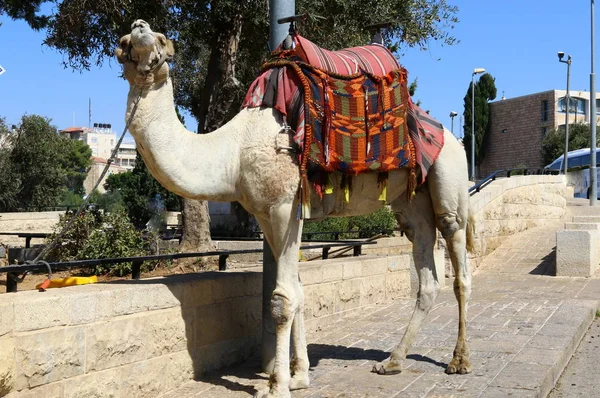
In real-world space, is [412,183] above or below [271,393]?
above

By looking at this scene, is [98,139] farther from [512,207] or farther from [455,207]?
[455,207]

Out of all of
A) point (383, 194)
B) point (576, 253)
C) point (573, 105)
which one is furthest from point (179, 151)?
point (573, 105)

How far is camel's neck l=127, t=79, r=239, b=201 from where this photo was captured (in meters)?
5.38

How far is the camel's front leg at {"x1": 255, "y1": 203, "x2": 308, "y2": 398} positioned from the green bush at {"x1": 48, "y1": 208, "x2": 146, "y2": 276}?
227 inches

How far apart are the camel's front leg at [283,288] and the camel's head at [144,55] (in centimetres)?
133

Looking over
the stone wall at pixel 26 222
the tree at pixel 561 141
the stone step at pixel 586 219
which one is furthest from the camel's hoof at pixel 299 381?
the tree at pixel 561 141

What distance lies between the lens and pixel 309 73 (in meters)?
5.97

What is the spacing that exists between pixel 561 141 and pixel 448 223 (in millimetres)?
66540

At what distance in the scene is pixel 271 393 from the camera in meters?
5.54

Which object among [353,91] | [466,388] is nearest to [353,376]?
[466,388]

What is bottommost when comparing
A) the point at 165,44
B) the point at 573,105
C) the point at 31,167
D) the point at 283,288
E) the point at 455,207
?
the point at 283,288

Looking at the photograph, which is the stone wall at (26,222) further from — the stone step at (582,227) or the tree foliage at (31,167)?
the stone step at (582,227)

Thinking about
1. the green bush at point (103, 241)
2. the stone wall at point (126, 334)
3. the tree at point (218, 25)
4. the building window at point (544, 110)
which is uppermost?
the building window at point (544, 110)

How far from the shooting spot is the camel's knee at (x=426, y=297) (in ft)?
23.6
